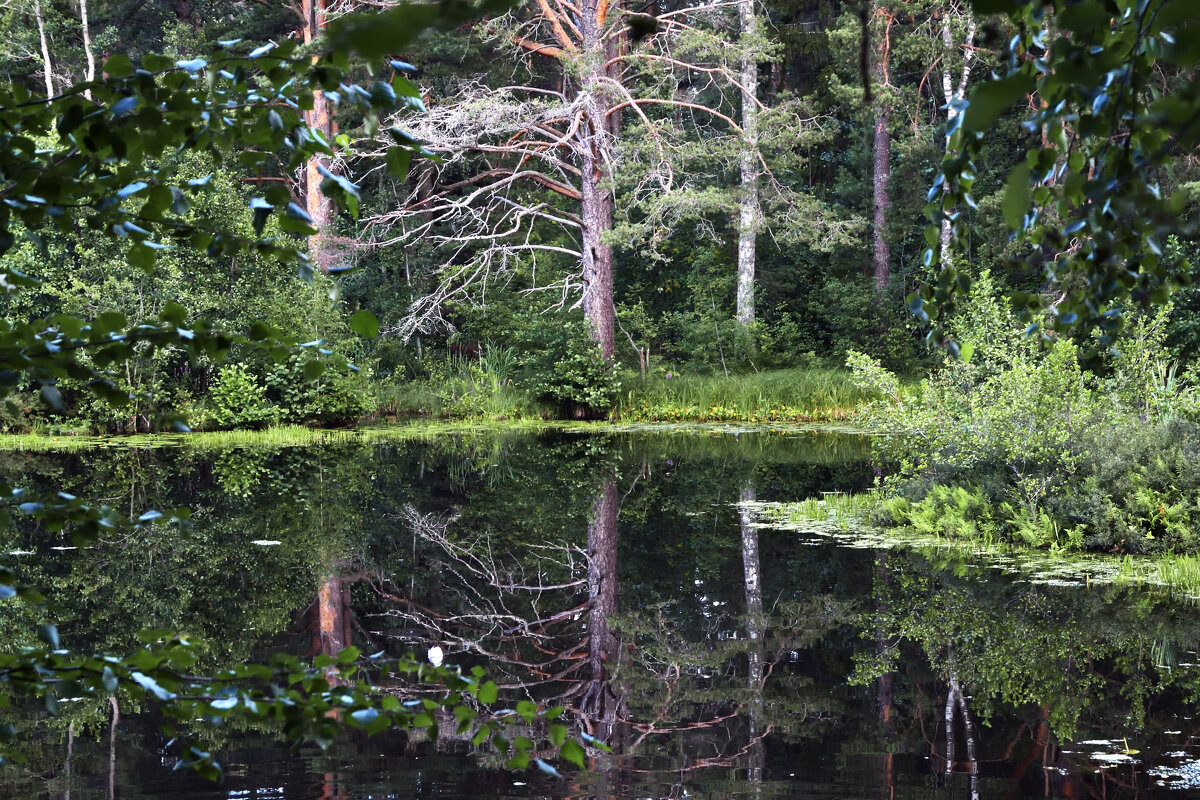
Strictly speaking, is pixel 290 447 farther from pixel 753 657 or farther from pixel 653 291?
pixel 653 291

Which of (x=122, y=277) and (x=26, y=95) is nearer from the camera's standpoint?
(x=26, y=95)

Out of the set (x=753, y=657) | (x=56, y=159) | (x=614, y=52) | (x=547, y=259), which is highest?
(x=614, y=52)

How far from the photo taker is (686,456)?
1602 centimetres

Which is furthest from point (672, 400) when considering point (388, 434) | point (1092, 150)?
point (1092, 150)

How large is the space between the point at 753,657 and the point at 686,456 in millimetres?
10055

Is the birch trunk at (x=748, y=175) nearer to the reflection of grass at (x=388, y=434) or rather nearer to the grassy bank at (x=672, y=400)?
the grassy bank at (x=672, y=400)

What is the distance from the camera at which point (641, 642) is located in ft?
20.7

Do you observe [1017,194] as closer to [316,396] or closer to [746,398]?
[316,396]

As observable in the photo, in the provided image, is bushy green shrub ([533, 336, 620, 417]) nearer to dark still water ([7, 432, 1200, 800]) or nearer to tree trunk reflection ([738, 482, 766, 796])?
dark still water ([7, 432, 1200, 800])

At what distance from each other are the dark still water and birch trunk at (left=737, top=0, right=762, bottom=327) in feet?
34.0

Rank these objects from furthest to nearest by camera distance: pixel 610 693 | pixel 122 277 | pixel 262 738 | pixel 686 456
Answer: pixel 122 277 < pixel 686 456 < pixel 610 693 < pixel 262 738

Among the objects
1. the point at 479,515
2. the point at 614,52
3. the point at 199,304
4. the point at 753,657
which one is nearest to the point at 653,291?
the point at 614,52

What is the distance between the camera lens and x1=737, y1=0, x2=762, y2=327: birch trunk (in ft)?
68.2

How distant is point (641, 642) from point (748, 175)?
1917 cm
